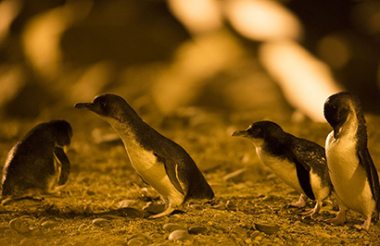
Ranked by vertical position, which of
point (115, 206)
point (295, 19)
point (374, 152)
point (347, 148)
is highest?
point (295, 19)

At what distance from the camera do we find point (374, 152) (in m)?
5.95

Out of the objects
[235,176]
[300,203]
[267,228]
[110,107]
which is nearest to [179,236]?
[267,228]

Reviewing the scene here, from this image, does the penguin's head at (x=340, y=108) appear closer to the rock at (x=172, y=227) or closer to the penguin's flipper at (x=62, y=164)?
the rock at (x=172, y=227)

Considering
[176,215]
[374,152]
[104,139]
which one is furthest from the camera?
[104,139]

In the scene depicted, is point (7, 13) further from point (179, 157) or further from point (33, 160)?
point (179, 157)

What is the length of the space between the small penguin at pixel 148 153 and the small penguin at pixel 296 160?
72cm

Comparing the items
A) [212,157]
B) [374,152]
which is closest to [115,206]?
[212,157]

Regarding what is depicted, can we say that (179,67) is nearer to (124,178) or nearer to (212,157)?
(212,157)

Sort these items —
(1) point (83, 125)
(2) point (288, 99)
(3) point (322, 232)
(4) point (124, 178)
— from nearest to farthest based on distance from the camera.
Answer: (3) point (322, 232) < (4) point (124, 178) < (1) point (83, 125) < (2) point (288, 99)

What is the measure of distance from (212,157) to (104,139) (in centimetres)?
180

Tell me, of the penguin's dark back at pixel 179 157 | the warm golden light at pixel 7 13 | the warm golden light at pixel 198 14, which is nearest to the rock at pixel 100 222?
the penguin's dark back at pixel 179 157

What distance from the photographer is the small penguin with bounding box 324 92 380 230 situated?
3.31 meters

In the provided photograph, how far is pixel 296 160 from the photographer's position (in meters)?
3.83

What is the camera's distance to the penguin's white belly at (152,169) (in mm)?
3590
